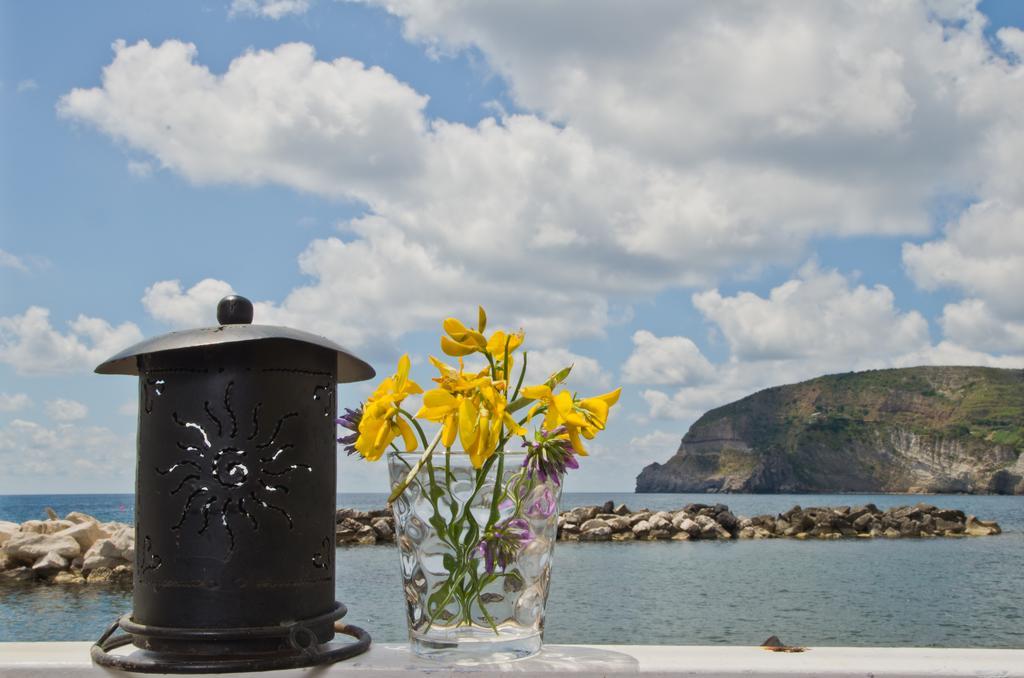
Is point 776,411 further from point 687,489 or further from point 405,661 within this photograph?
point 405,661

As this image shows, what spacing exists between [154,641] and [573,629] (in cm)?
1007

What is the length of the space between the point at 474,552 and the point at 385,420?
0.87 ft

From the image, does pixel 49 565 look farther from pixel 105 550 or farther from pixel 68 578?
pixel 105 550

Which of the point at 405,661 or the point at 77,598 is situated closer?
the point at 405,661

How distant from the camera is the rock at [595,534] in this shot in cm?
2323

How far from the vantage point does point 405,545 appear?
5.13ft

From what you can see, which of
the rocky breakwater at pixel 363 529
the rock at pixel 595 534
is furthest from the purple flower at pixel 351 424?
the rock at pixel 595 534

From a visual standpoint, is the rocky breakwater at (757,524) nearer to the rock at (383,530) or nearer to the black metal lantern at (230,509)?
the rock at (383,530)

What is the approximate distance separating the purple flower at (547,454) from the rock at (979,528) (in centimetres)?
3272

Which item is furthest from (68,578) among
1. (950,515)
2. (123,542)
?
(950,515)

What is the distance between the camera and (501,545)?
4.91 ft

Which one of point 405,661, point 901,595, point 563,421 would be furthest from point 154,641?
point 901,595

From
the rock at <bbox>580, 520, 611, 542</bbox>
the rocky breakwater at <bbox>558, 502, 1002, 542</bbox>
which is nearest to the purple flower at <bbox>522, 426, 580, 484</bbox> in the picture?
the rocky breakwater at <bbox>558, 502, 1002, 542</bbox>

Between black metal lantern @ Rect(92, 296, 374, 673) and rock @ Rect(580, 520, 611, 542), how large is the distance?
22.1 meters
